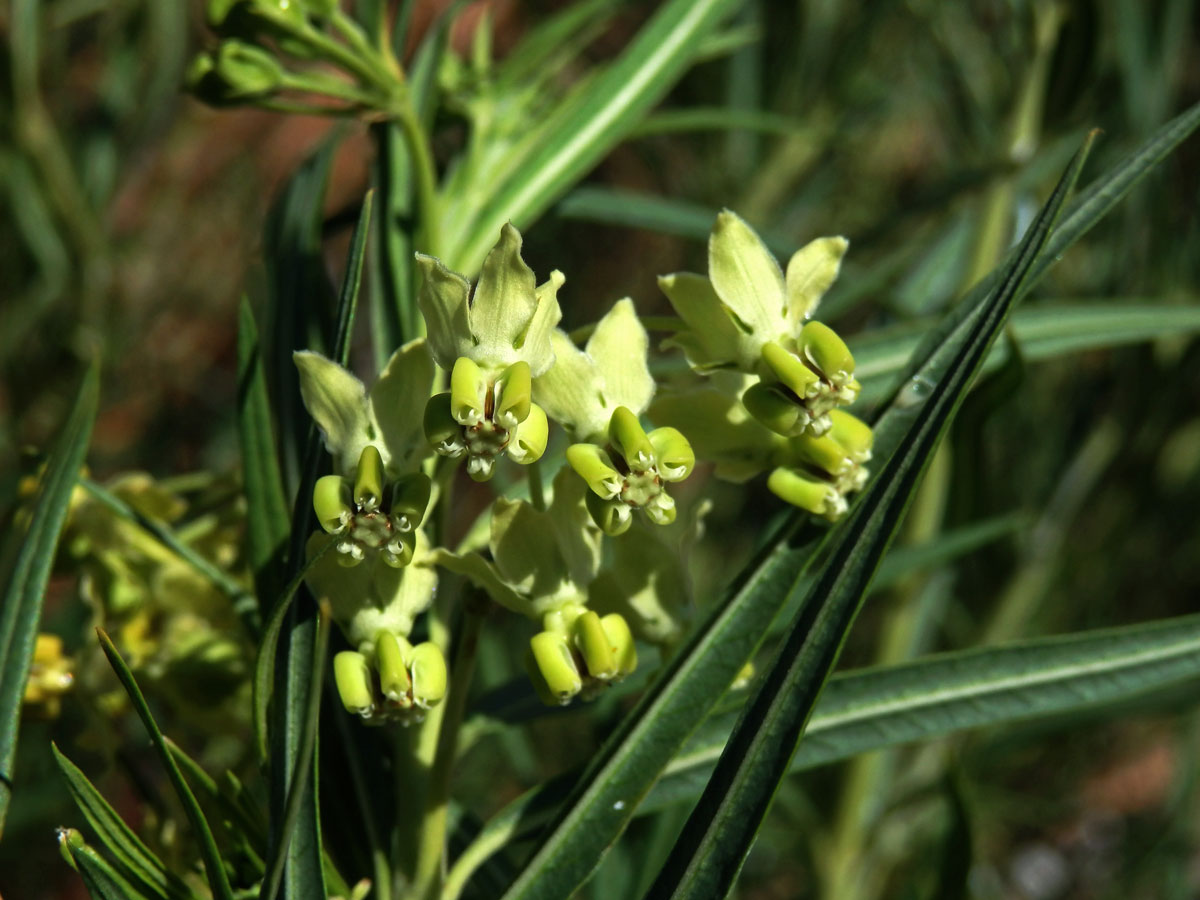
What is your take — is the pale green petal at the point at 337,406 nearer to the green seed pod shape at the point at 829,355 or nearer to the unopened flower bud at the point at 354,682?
the unopened flower bud at the point at 354,682

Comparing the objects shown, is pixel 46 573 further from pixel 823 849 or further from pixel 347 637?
pixel 823 849

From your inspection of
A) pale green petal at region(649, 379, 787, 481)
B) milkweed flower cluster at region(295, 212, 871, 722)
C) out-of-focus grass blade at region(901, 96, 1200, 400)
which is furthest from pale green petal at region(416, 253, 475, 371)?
out-of-focus grass blade at region(901, 96, 1200, 400)

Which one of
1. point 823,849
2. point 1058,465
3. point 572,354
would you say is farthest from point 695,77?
point 572,354

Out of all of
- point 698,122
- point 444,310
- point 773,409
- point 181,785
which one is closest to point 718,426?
point 773,409

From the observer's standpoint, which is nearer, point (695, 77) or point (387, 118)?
point (387, 118)

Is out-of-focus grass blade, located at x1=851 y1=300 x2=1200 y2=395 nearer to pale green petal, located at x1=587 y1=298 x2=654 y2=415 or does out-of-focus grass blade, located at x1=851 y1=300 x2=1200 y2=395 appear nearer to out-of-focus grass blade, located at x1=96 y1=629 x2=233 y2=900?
pale green petal, located at x1=587 y1=298 x2=654 y2=415

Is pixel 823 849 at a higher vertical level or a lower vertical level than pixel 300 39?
lower
